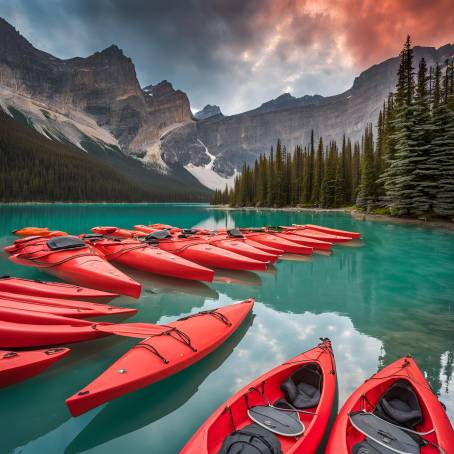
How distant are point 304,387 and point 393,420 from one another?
3.21 ft

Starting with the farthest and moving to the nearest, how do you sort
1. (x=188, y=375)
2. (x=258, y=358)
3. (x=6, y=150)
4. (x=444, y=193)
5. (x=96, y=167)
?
(x=96, y=167) → (x=6, y=150) → (x=444, y=193) → (x=258, y=358) → (x=188, y=375)

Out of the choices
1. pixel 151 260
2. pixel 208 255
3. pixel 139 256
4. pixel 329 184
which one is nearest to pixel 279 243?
pixel 208 255

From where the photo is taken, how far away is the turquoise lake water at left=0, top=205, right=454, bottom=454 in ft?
11.0

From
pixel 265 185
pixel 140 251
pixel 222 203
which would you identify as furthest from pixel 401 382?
pixel 222 203

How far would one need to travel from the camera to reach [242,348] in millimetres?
5230

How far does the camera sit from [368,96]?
173 m

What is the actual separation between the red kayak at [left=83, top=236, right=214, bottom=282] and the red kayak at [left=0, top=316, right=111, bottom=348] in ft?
13.4

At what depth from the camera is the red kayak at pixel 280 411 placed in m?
2.58

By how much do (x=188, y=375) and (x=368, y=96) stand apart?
674 feet

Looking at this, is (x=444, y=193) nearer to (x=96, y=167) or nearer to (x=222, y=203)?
(x=222, y=203)


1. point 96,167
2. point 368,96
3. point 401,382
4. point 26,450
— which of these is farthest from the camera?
point 368,96

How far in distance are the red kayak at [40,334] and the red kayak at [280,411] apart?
278 cm

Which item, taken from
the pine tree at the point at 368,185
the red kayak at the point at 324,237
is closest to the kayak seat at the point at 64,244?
the red kayak at the point at 324,237

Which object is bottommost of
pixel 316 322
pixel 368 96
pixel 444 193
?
pixel 316 322
